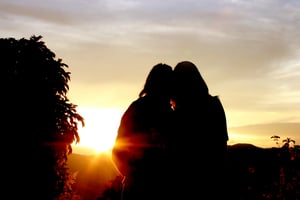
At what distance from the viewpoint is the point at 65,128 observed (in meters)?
22.1

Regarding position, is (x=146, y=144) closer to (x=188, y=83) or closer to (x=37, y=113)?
(x=188, y=83)

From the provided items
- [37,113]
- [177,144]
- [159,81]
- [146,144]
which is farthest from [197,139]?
[37,113]

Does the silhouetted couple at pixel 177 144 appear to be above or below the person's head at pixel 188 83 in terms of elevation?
below

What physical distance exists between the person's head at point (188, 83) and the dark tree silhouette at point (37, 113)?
1695 cm

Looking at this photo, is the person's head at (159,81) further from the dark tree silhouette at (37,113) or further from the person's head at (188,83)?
the dark tree silhouette at (37,113)

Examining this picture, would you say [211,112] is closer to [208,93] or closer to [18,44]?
[208,93]

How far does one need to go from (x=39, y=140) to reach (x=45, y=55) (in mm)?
3312

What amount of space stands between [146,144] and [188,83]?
2.17 ft

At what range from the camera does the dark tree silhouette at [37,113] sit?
847 inches

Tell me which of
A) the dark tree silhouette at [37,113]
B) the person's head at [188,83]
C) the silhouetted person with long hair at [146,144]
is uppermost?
the dark tree silhouette at [37,113]

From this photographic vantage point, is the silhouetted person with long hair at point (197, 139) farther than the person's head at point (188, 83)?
No

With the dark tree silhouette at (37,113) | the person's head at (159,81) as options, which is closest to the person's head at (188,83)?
the person's head at (159,81)

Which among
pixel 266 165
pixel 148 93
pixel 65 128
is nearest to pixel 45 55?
pixel 65 128

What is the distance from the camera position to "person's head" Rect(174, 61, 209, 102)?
5.07 meters
